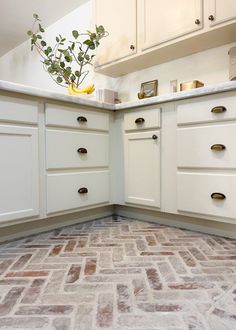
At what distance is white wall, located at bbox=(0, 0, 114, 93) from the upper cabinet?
0.40 m

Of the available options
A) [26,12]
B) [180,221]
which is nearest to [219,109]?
[180,221]

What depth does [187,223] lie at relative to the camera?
180cm

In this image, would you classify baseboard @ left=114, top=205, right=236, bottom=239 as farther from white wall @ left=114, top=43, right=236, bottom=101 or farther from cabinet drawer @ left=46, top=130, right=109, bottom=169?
white wall @ left=114, top=43, right=236, bottom=101

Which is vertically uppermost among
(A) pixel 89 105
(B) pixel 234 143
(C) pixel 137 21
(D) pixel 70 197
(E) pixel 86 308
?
(C) pixel 137 21

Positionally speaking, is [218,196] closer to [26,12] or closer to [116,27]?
[116,27]

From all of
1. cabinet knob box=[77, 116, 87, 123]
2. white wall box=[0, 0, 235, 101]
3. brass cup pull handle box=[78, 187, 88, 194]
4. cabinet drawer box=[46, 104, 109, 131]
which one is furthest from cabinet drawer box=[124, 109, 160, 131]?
brass cup pull handle box=[78, 187, 88, 194]

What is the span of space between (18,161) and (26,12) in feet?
7.77

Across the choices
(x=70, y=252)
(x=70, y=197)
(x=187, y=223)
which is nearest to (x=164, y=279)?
(x=70, y=252)

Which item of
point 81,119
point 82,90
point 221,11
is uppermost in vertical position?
point 221,11

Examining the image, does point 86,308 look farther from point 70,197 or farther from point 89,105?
point 89,105

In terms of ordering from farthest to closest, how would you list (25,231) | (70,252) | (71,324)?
(25,231), (70,252), (71,324)

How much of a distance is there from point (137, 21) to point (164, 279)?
1914 mm

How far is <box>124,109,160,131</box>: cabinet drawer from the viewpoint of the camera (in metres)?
1.85

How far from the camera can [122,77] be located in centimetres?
254
